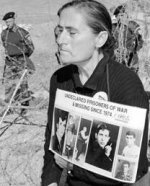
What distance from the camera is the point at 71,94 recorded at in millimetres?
1400

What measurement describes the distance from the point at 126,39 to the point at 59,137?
2.42 metres

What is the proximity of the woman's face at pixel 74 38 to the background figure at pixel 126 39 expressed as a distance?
1957mm

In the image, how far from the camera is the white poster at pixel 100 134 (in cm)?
125

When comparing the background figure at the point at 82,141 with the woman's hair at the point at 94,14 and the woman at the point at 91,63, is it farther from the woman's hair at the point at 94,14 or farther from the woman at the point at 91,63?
the woman's hair at the point at 94,14

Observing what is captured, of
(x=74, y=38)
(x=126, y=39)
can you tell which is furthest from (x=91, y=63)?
(x=126, y=39)

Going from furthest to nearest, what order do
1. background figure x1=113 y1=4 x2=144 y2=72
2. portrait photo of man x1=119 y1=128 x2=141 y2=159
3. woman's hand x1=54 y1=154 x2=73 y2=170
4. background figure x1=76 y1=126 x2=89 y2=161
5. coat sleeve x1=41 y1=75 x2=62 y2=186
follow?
background figure x1=113 y1=4 x2=144 y2=72, coat sleeve x1=41 y1=75 x2=62 y2=186, woman's hand x1=54 y1=154 x2=73 y2=170, background figure x1=76 y1=126 x2=89 y2=161, portrait photo of man x1=119 y1=128 x2=141 y2=159

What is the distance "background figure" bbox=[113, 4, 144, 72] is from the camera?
352 centimetres

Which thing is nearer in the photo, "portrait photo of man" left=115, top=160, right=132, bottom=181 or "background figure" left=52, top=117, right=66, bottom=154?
"portrait photo of man" left=115, top=160, right=132, bottom=181

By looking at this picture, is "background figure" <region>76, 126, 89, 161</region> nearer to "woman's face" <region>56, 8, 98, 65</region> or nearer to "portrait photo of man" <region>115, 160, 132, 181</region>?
"portrait photo of man" <region>115, 160, 132, 181</region>

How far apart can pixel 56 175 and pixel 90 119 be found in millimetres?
343

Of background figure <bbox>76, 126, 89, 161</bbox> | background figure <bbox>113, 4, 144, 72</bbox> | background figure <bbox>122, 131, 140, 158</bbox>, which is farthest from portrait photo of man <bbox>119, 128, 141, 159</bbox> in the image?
background figure <bbox>113, 4, 144, 72</bbox>

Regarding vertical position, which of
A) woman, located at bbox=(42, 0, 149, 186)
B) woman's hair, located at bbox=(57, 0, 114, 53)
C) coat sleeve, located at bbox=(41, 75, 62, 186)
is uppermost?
woman's hair, located at bbox=(57, 0, 114, 53)

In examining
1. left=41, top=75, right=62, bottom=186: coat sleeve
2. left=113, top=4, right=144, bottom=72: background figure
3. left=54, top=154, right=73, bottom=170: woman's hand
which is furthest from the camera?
left=113, top=4, right=144, bottom=72: background figure

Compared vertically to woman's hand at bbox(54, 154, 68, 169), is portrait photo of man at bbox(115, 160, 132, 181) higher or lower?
higher
